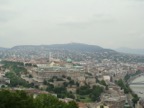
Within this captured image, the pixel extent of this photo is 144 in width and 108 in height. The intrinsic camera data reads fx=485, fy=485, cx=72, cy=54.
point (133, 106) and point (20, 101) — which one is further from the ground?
point (20, 101)

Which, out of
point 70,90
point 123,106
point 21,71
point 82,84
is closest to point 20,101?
point 123,106

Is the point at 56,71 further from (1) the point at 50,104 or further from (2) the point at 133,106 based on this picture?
(1) the point at 50,104

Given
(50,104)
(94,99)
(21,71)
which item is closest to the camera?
(50,104)

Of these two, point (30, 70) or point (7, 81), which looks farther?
point (30, 70)

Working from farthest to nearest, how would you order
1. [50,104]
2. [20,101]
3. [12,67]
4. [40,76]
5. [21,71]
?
1. [12,67]
2. [21,71]
3. [40,76]
4. [50,104]
5. [20,101]

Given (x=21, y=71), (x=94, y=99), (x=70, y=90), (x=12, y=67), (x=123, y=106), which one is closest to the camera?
(x=123, y=106)

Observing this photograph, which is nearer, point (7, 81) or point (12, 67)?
point (7, 81)

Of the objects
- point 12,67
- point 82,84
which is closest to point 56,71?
point 82,84

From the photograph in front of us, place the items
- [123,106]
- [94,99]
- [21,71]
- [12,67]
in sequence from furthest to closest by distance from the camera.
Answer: [12,67], [21,71], [94,99], [123,106]

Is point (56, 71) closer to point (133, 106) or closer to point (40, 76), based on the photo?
point (40, 76)
